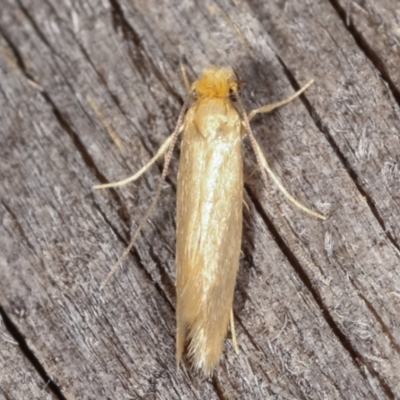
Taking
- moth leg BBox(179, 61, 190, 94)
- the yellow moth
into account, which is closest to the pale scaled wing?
the yellow moth

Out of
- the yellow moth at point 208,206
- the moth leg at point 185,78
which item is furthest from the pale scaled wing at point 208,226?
the moth leg at point 185,78

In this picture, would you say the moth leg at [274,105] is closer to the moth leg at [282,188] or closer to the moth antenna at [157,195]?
the moth leg at [282,188]

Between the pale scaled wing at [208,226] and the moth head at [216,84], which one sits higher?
the moth head at [216,84]

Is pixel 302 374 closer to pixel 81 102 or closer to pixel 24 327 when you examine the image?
pixel 24 327

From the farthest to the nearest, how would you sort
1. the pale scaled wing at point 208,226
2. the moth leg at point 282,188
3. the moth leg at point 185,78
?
the moth leg at point 185,78
the moth leg at point 282,188
the pale scaled wing at point 208,226

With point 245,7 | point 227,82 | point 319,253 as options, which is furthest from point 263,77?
point 319,253

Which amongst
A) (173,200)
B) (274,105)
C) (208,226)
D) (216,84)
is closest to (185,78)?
(216,84)

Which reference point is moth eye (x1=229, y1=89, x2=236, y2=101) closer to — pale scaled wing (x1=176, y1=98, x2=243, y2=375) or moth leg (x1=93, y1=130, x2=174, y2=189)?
pale scaled wing (x1=176, y1=98, x2=243, y2=375)

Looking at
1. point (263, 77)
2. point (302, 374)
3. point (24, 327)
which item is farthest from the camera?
point (263, 77)
